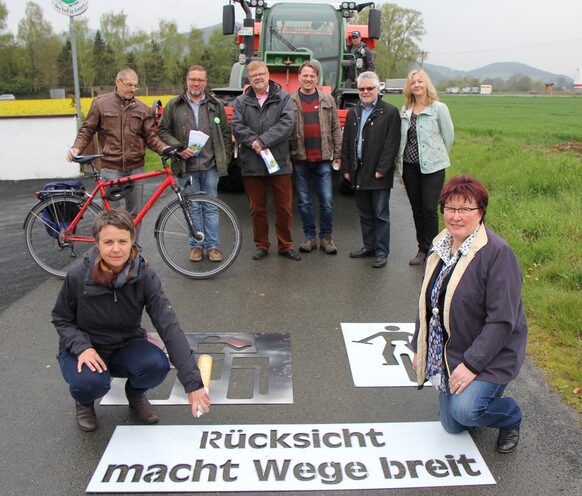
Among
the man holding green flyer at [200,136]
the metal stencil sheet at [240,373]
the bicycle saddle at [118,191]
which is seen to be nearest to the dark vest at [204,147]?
the man holding green flyer at [200,136]

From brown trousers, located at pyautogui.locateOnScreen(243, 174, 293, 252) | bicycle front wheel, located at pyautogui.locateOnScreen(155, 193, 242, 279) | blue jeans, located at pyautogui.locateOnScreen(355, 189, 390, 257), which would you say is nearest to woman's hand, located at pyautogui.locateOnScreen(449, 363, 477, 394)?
bicycle front wheel, located at pyautogui.locateOnScreen(155, 193, 242, 279)

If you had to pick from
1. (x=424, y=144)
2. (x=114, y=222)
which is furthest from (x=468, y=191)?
(x=424, y=144)

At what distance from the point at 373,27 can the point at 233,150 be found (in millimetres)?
4981

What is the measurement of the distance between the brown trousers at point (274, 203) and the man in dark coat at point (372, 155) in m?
0.67

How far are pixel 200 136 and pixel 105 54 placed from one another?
77075 mm

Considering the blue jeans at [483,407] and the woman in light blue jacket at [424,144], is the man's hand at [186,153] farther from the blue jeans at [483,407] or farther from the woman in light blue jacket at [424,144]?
the blue jeans at [483,407]

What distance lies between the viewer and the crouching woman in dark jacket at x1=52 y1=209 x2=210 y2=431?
297cm

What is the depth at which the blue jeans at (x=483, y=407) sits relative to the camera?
2.87m

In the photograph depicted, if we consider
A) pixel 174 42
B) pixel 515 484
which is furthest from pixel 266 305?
pixel 174 42

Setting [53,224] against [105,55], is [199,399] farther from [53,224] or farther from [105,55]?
[105,55]

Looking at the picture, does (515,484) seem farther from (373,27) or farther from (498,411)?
(373,27)

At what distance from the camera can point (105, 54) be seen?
7525cm

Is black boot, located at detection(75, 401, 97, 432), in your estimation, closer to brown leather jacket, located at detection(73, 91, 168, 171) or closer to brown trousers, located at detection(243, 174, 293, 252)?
brown leather jacket, located at detection(73, 91, 168, 171)

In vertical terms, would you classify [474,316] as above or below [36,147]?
below
